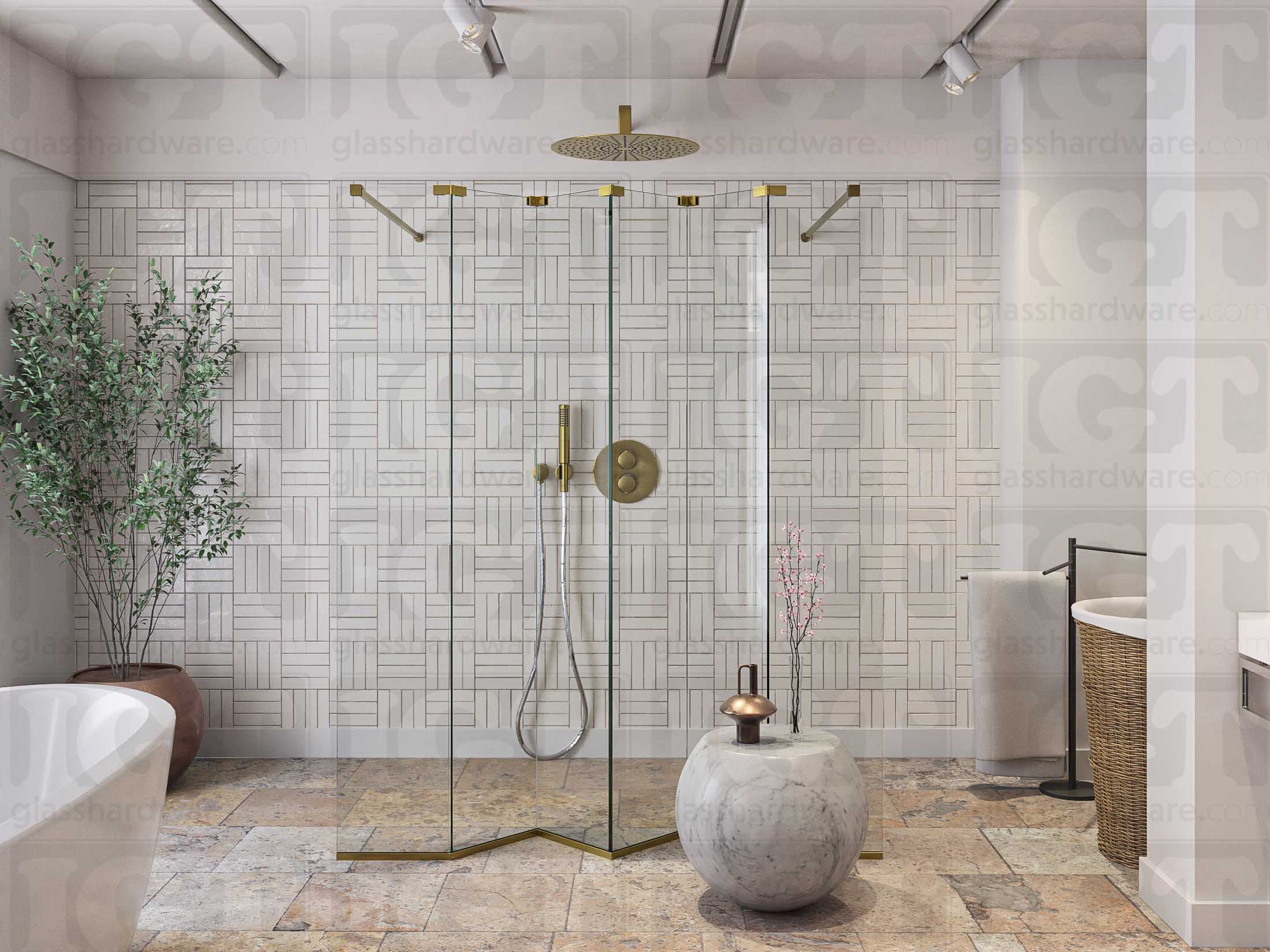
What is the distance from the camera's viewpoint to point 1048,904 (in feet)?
8.94

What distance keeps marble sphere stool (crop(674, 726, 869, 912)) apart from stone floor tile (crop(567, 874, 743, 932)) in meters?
0.08

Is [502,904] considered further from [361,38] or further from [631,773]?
[361,38]

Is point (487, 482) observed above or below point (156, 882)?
above

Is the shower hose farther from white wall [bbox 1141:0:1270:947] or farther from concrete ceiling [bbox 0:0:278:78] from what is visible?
concrete ceiling [bbox 0:0:278:78]

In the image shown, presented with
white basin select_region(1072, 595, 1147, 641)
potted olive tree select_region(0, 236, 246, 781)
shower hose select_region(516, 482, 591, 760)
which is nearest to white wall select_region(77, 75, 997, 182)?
potted olive tree select_region(0, 236, 246, 781)

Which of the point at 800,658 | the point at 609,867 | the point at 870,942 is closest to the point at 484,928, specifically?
the point at 609,867

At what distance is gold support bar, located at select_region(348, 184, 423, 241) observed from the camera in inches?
118

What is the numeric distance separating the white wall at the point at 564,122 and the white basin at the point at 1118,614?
5.88 feet

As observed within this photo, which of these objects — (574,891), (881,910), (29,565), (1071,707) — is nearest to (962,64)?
(1071,707)

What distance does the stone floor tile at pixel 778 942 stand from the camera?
2471mm

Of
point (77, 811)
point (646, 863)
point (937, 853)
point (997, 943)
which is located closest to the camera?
point (77, 811)

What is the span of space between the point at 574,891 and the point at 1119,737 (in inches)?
66.9

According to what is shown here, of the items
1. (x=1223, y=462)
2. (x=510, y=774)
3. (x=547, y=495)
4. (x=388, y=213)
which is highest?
(x=388, y=213)

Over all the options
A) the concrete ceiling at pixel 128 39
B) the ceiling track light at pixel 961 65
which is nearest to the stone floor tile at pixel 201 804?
the concrete ceiling at pixel 128 39
